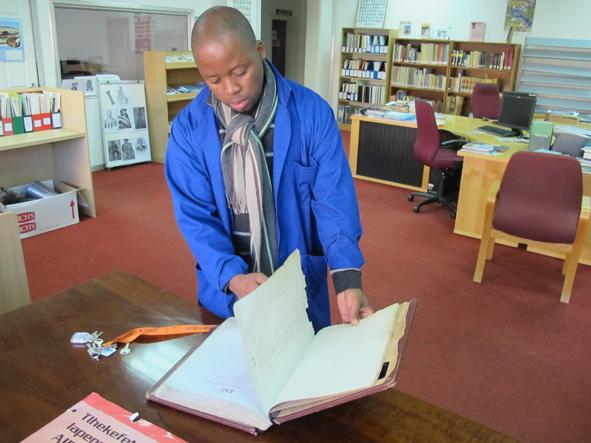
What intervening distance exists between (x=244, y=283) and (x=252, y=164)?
0.30m

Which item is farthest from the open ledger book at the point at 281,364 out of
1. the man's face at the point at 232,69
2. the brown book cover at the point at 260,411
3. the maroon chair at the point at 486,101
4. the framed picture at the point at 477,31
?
the framed picture at the point at 477,31

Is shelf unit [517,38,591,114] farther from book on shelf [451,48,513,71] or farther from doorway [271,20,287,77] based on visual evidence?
doorway [271,20,287,77]

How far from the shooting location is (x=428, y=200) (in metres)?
4.96

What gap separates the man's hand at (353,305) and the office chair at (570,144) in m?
3.60

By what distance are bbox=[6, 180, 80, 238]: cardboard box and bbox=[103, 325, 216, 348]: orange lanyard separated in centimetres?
315

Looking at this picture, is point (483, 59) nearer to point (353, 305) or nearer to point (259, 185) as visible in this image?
point (259, 185)

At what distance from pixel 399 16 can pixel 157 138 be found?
15.0 feet

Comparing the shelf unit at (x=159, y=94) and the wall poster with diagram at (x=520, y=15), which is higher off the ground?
the wall poster with diagram at (x=520, y=15)

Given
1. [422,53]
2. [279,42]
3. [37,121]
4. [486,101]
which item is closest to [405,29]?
[422,53]

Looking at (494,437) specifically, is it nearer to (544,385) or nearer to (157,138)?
(544,385)

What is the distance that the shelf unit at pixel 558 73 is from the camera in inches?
Result: 268

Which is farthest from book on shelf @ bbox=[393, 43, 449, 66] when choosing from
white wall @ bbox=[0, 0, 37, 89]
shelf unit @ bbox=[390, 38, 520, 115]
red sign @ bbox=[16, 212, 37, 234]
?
red sign @ bbox=[16, 212, 37, 234]

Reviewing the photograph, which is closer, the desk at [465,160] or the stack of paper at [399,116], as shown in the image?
the desk at [465,160]

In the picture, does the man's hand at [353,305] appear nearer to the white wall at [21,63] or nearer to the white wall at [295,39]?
the white wall at [21,63]
